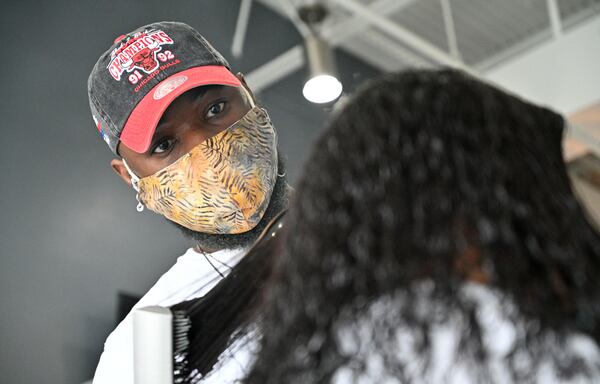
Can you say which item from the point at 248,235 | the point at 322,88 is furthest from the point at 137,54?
the point at 322,88

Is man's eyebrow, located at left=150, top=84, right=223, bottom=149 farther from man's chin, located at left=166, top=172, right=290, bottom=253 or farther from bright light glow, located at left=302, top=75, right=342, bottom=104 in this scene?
bright light glow, located at left=302, top=75, right=342, bottom=104

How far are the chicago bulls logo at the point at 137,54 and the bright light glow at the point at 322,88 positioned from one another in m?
2.13

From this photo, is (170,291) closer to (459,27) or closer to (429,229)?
(429,229)

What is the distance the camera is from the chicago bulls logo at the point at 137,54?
1.29 meters

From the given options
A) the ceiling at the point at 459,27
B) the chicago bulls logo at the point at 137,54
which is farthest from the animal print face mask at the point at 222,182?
the ceiling at the point at 459,27

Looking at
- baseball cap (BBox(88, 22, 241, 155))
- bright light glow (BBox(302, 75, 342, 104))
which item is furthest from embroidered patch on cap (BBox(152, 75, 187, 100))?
bright light glow (BBox(302, 75, 342, 104))

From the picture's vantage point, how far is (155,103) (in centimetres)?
127

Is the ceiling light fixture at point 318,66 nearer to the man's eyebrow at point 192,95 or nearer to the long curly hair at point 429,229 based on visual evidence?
the man's eyebrow at point 192,95

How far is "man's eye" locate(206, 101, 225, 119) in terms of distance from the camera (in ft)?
4.21

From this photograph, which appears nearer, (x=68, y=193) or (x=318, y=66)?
(x=68, y=193)

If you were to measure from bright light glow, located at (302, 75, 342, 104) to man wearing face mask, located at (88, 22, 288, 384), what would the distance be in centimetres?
211

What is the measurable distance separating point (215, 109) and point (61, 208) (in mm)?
1958

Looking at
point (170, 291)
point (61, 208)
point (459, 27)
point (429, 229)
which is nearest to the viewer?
point (429, 229)

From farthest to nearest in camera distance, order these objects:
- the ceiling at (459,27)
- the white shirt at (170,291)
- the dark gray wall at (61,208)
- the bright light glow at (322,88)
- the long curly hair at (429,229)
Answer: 1. the ceiling at (459,27)
2. the bright light glow at (322,88)
3. the dark gray wall at (61,208)
4. the white shirt at (170,291)
5. the long curly hair at (429,229)
